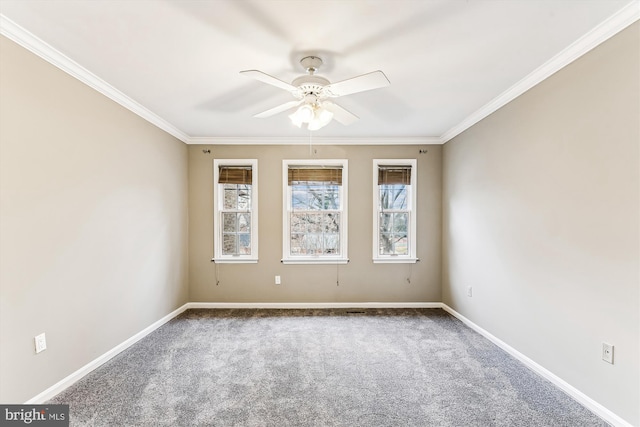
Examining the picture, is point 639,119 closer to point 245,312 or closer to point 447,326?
point 447,326

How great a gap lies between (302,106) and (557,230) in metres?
2.22

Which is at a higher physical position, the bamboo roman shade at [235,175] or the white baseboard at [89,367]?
the bamboo roman shade at [235,175]

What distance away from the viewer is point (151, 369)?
2.63 m

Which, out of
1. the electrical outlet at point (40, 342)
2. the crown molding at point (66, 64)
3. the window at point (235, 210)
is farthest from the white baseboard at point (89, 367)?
the crown molding at point (66, 64)

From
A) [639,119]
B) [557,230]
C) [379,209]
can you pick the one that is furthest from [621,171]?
[379,209]

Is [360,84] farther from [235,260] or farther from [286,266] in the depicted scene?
[235,260]

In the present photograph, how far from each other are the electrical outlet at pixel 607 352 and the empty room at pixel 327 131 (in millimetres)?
18

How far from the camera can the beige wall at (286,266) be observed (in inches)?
175

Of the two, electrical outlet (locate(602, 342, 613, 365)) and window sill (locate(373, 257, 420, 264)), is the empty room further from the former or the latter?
window sill (locate(373, 257, 420, 264))

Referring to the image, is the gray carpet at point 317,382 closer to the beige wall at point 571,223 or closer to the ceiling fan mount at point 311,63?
the beige wall at point 571,223

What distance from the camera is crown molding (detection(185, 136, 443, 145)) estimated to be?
4.37 m

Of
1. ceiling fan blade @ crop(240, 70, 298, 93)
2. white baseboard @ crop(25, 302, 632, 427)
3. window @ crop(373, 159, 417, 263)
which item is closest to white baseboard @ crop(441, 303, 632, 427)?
white baseboard @ crop(25, 302, 632, 427)

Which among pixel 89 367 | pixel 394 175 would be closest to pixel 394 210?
pixel 394 175

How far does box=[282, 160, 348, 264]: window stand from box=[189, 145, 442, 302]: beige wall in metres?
0.13
